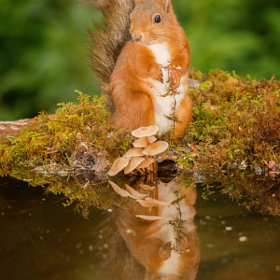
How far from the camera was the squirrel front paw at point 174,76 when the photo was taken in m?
2.49

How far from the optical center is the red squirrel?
2398 millimetres

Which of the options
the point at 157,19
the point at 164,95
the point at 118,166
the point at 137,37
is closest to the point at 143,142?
the point at 118,166

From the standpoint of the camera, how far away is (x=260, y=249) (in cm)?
142

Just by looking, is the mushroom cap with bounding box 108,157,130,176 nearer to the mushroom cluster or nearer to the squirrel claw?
the mushroom cluster

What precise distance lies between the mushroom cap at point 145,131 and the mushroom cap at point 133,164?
4.7 inches

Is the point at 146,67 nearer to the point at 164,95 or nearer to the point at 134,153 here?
the point at 164,95

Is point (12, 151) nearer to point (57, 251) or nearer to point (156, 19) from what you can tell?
point (156, 19)

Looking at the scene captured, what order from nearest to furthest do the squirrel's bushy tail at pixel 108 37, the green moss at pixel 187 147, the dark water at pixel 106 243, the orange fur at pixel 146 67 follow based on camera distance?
the dark water at pixel 106 243
the green moss at pixel 187 147
the orange fur at pixel 146 67
the squirrel's bushy tail at pixel 108 37

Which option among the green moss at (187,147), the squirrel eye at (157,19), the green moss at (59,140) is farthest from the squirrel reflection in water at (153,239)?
the squirrel eye at (157,19)

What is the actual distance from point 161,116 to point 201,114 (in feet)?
1.80

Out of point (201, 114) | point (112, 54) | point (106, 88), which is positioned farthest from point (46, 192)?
point (201, 114)

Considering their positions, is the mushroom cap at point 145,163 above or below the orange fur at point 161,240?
below

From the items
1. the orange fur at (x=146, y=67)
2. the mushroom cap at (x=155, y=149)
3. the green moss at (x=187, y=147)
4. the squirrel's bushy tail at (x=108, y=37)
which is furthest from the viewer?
the squirrel's bushy tail at (x=108, y=37)

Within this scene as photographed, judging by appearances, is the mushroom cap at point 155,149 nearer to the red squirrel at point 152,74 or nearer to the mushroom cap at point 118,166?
the mushroom cap at point 118,166
